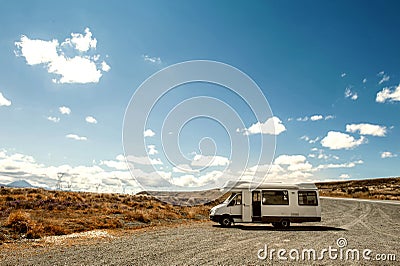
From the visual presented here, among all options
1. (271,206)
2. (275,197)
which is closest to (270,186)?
(275,197)

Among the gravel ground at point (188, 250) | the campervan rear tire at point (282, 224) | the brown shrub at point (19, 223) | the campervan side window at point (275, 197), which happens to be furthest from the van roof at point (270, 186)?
the brown shrub at point (19, 223)

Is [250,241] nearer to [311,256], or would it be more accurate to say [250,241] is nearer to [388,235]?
[311,256]

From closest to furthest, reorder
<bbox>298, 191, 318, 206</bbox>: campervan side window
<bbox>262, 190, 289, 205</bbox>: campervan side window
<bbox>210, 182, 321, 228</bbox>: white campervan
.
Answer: <bbox>210, 182, 321, 228</bbox>: white campervan < <bbox>262, 190, 289, 205</bbox>: campervan side window < <bbox>298, 191, 318, 206</bbox>: campervan side window

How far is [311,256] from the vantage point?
11.8 m

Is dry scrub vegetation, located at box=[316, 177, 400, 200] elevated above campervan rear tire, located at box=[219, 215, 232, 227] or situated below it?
above

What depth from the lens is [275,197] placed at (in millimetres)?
22062

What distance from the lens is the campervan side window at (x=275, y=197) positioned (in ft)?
72.0

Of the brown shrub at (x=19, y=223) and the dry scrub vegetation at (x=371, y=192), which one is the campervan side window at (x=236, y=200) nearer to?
the brown shrub at (x=19, y=223)

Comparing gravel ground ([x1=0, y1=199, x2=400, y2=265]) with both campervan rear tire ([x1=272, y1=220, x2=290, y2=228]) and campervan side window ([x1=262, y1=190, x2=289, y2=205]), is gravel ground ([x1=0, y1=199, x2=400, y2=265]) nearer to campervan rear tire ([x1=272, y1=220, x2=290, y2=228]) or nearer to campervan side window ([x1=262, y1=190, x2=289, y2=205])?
campervan rear tire ([x1=272, y1=220, x2=290, y2=228])

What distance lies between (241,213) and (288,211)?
3.13 metres

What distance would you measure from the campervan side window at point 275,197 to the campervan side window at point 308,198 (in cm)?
99

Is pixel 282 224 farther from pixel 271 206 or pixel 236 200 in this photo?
pixel 236 200

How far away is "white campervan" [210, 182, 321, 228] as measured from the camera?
21.8 meters

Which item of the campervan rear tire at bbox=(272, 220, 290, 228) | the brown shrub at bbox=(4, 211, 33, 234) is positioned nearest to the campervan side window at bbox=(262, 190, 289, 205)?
the campervan rear tire at bbox=(272, 220, 290, 228)
